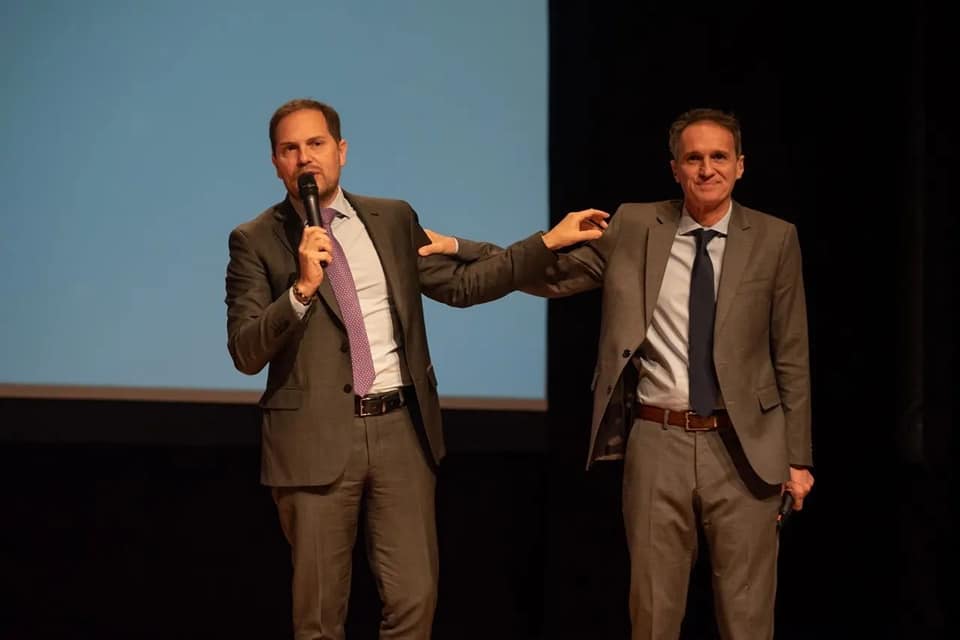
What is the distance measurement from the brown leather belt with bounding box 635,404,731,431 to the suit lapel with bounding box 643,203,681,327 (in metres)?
0.21

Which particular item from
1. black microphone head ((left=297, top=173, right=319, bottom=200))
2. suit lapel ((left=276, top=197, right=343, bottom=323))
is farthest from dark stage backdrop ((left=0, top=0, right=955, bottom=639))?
black microphone head ((left=297, top=173, right=319, bottom=200))

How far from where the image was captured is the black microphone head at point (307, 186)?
2.58 meters

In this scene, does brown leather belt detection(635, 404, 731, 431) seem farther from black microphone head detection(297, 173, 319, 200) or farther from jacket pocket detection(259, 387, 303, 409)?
black microphone head detection(297, 173, 319, 200)

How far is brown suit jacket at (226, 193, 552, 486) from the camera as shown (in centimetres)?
269

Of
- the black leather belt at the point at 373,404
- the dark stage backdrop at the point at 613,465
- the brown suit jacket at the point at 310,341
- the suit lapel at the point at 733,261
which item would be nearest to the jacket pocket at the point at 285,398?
the brown suit jacket at the point at 310,341

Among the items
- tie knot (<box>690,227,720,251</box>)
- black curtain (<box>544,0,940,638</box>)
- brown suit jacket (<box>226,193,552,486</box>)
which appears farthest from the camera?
black curtain (<box>544,0,940,638</box>)

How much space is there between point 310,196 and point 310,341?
→ 1.15 ft

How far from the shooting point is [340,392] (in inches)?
107

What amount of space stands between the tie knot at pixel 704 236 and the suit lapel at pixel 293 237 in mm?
867

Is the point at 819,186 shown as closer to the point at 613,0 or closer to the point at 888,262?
the point at 888,262

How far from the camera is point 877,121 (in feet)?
12.7

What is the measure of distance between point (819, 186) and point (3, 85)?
272 cm

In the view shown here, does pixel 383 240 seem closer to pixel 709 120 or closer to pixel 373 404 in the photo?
pixel 373 404

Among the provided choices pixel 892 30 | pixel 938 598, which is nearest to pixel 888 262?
pixel 892 30
